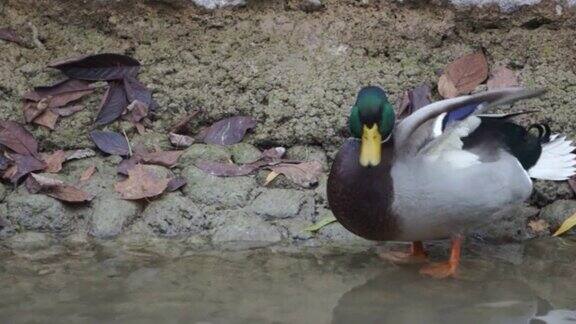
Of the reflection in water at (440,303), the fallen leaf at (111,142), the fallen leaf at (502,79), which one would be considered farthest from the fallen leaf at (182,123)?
the fallen leaf at (502,79)

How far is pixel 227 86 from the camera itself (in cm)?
600

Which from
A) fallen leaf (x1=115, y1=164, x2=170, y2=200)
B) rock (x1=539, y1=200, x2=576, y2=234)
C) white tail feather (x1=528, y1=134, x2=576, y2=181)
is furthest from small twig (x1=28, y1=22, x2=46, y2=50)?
rock (x1=539, y1=200, x2=576, y2=234)

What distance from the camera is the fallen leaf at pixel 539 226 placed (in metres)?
5.49

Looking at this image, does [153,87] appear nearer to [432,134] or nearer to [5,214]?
[5,214]

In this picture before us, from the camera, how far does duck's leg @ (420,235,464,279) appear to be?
500 cm

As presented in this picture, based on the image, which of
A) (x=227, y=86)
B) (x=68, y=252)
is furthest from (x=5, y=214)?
(x=227, y=86)

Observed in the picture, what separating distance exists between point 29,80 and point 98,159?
617mm

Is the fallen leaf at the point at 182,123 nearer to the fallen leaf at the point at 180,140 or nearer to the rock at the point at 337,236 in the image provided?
the fallen leaf at the point at 180,140

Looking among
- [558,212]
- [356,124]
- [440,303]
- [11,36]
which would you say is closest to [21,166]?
[11,36]

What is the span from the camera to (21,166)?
555 cm

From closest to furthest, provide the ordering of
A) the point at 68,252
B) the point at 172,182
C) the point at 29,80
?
the point at 68,252 → the point at 172,182 → the point at 29,80

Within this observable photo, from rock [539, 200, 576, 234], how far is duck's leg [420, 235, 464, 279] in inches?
26.4

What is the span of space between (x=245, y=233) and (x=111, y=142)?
935mm

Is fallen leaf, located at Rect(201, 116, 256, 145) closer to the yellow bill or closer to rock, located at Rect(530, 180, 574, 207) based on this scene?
the yellow bill
